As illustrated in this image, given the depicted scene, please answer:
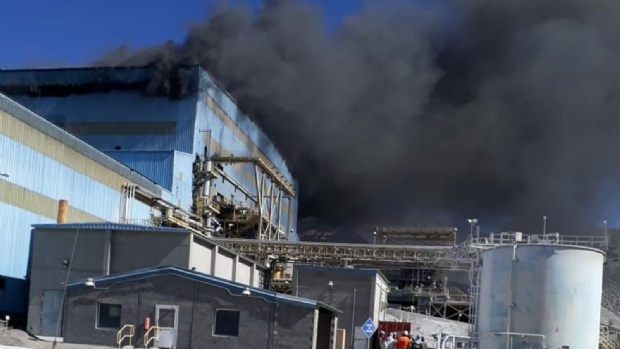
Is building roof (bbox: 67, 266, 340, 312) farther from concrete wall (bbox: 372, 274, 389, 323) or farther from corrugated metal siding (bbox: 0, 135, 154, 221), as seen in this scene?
concrete wall (bbox: 372, 274, 389, 323)

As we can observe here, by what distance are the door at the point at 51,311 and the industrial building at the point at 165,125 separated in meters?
18.0

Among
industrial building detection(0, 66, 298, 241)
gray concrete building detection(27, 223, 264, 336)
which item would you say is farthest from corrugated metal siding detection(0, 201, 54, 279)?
industrial building detection(0, 66, 298, 241)

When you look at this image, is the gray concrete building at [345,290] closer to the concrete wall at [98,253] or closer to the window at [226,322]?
the concrete wall at [98,253]

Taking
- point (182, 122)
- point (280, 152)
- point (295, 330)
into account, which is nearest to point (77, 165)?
point (182, 122)

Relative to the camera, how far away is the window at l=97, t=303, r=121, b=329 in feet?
104

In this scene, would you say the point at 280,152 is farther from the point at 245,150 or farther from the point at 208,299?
the point at 208,299

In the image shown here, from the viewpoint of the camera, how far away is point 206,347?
30.7m

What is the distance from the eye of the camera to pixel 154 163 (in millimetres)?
57031

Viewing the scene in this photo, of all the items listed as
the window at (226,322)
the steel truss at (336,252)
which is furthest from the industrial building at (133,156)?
the window at (226,322)

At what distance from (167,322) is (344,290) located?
48.2ft

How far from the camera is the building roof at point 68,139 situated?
130 ft

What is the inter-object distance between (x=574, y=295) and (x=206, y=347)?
44.4 feet

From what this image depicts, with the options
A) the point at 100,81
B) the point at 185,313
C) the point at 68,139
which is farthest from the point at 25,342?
the point at 100,81

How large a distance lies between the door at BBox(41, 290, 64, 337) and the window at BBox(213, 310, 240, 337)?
27.2ft
